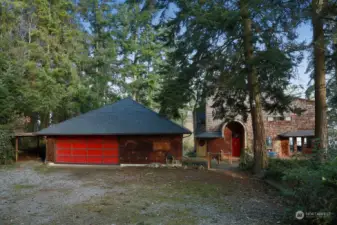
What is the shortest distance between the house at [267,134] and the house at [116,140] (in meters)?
5.92

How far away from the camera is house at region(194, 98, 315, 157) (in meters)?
19.9

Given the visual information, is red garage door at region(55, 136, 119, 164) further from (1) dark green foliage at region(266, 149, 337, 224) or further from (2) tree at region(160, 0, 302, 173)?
(1) dark green foliage at region(266, 149, 337, 224)

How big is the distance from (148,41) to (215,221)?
23065mm

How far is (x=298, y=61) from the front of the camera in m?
9.27

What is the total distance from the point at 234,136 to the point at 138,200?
1535 centimetres

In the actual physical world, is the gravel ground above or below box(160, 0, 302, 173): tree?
below

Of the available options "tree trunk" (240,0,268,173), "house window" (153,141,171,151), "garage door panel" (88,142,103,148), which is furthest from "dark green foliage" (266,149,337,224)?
"garage door panel" (88,142,103,148)

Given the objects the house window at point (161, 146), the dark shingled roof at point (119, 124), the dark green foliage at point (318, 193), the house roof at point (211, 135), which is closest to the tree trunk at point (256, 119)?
the dark shingled roof at point (119, 124)

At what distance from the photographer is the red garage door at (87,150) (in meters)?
15.0

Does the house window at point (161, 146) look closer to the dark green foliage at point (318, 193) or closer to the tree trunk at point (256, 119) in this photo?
the tree trunk at point (256, 119)

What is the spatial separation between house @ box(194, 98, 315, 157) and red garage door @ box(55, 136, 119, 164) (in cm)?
786

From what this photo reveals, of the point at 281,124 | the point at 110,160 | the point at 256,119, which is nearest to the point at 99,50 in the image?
the point at 110,160

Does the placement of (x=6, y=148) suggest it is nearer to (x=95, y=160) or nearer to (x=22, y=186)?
(x=95, y=160)

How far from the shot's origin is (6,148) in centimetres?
1499
